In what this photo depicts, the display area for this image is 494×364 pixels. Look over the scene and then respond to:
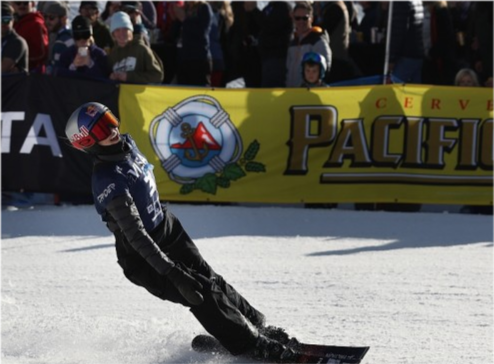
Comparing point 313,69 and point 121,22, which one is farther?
point 121,22

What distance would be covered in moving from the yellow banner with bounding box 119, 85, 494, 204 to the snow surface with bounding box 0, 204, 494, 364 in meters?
0.26

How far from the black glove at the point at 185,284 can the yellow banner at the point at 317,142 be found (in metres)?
5.51

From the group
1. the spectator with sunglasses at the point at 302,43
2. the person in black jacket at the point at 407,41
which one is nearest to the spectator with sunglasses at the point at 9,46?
the spectator with sunglasses at the point at 302,43

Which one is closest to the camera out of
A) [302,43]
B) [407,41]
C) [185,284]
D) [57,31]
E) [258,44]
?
[185,284]

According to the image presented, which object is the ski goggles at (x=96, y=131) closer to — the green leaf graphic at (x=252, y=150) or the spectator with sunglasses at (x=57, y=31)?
the green leaf graphic at (x=252, y=150)

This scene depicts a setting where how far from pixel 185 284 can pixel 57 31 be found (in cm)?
828

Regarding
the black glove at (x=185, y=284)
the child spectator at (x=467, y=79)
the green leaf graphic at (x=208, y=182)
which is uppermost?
the child spectator at (x=467, y=79)

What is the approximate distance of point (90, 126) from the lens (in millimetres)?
6902

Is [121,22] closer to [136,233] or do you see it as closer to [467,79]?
[467,79]

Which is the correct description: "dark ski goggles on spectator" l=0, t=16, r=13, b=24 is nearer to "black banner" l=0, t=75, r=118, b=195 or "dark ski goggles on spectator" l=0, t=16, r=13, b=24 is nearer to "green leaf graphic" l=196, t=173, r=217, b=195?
"black banner" l=0, t=75, r=118, b=195

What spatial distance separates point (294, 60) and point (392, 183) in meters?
2.02

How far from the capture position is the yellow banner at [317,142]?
480 inches

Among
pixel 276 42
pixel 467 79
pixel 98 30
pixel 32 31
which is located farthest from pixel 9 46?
pixel 467 79

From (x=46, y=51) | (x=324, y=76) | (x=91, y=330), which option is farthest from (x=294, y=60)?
(x=91, y=330)
